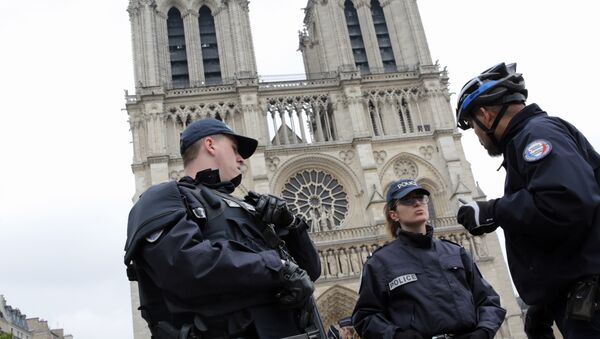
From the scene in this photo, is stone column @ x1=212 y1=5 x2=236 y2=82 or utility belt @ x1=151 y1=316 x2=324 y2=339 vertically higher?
stone column @ x1=212 y1=5 x2=236 y2=82

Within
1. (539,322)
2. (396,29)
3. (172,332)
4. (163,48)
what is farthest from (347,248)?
(172,332)

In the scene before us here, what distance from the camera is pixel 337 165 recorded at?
2541cm

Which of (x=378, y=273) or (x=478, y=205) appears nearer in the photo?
(x=478, y=205)

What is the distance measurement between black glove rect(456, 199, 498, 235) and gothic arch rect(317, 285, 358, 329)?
63.0 ft

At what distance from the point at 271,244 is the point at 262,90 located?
78.9ft

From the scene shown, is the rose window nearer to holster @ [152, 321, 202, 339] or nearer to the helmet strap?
the helmet strap

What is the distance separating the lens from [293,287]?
102 inches

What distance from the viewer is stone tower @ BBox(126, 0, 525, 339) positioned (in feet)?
77.8

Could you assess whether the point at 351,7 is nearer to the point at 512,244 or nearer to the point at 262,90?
the point at 262,90

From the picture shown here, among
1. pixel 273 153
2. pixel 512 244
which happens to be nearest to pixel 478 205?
pixel 512 244

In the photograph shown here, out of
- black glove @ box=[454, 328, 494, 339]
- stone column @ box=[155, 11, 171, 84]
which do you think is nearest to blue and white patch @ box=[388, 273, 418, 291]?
black glove @ box=[454, 328, 494, 339]

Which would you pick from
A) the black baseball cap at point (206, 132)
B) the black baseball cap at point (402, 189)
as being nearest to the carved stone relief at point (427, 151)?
the black baseball cap at point (402, 189)

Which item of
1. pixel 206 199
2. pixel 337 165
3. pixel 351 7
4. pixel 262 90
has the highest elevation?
pixel 351 7

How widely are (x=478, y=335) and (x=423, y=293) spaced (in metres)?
0.44
